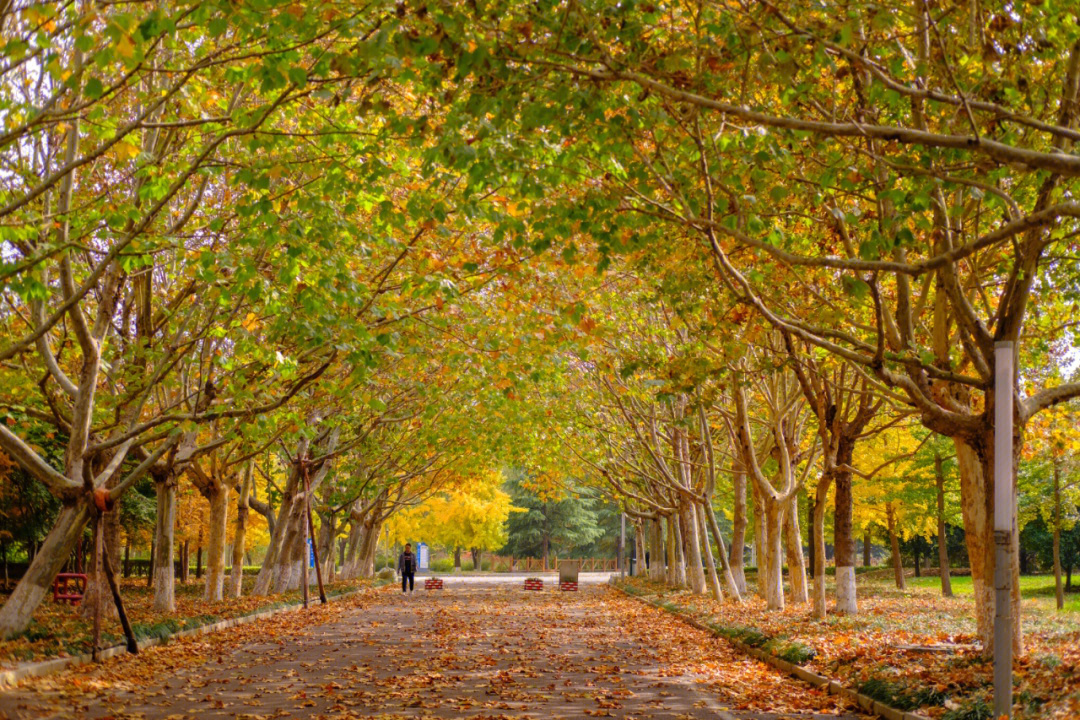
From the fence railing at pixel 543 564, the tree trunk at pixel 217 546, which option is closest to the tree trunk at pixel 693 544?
the tree trunk at pixel 217 546

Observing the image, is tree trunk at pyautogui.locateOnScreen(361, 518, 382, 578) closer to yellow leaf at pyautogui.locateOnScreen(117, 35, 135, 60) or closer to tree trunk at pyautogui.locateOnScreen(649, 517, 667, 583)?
tree trunk at pyautogui.locateOnScreen(649, 517, 667, 583)

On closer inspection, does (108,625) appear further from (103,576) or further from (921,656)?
(921,656)

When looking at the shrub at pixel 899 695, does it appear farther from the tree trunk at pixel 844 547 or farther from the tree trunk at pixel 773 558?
the tree trunk at pixel 773 558

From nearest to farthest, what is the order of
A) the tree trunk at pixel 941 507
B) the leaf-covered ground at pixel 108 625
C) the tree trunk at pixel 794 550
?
the leaf-covered ground at pixel 108 625 < the tree trunk at pixel 794 550 < the tree trunk at pixel 941 507

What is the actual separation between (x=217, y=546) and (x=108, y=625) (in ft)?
22.1

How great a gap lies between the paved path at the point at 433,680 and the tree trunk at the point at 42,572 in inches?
57.3

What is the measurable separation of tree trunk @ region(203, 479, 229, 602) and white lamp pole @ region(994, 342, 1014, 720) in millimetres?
18041

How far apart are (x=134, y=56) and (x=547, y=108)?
319cm

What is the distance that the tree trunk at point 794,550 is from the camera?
66.3ft

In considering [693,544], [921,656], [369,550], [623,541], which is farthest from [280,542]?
[623,541]

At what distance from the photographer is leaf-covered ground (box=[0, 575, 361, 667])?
1155 centimetres

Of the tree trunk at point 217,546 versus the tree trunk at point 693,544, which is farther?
the tree trunk at point 693,544

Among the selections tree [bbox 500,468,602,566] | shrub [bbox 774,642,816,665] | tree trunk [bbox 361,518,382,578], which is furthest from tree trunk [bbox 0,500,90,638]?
tree [bbox 500,468,602,566]

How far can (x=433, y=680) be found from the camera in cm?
1137
